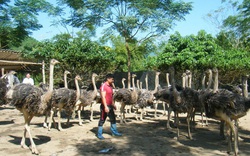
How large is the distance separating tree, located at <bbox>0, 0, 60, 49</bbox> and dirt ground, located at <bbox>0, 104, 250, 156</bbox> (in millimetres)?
8215

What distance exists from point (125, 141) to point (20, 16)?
38.5 ft

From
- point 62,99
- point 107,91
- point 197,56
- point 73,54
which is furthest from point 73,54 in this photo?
point 197,56

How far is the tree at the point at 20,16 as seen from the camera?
15891mm

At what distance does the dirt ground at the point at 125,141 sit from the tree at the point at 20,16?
8215mm

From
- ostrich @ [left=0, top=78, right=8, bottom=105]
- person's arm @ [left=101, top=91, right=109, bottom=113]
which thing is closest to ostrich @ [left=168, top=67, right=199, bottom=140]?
person's arm @ [left=101, top=91, right=109, bottom=113]

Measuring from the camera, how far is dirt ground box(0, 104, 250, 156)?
6.14m

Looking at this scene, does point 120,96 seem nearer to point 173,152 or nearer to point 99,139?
point 99,139

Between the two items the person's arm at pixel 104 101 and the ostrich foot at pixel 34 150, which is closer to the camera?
the ostrich foot at pixel 34 150

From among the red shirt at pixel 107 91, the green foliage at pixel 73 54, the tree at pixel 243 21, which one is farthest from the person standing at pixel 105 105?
the tree at pixel 243 21

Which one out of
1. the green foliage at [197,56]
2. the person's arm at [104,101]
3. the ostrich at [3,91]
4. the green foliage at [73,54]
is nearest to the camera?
the person's arm at [104,101]

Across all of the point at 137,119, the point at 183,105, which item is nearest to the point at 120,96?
the point at 137,119

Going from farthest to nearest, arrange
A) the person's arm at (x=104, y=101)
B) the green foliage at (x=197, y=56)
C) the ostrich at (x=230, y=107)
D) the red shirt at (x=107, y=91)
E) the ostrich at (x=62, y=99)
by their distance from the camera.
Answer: the green foliage at (x=197, y=56) < the ostrich at (x=62, y=99) < the red shirt at (x=107, y=91) < the person's arm at (x=104, y=101) < the ostrich at (x=230, y=107)

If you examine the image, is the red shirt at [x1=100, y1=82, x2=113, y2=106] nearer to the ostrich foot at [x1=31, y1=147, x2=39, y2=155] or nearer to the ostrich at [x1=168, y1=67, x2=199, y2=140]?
the ostrich at [x1=168, y1=67, x2=199, y2=140]

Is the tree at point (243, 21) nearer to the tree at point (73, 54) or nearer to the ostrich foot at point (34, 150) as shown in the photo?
the tree at point (73, 54)
